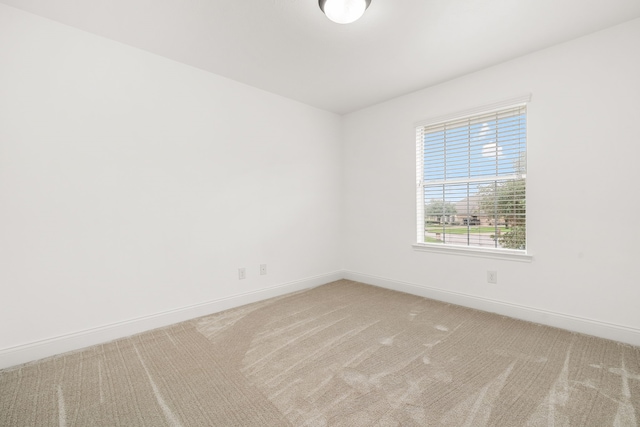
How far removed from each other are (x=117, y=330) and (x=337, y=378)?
6.15ft

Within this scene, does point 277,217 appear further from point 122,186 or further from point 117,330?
point 117,330

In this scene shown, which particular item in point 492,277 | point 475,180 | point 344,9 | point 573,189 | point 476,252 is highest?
point 344,9

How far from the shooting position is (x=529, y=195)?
8.46ft

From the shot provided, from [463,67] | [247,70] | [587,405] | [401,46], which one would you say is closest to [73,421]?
[587,405]

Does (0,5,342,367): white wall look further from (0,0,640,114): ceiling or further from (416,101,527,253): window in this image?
(416,101,527,253): window

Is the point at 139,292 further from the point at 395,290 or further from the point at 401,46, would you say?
the point at 401,46

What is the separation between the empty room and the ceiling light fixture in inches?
0.9

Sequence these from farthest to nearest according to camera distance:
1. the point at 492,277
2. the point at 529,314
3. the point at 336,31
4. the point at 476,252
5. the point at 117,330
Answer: the point at 476,252 → the point at 492,277 → the point at 529,314 → the point at 117,330 → the point at 336,31

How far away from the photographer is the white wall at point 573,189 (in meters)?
2.13

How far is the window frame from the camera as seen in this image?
2.61 metres

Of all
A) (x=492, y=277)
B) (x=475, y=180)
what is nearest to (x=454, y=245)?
(x=492, y=277)

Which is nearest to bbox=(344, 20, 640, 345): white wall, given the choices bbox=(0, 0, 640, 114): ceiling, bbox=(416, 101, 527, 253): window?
bbox=(416, 101, 527, 253): window

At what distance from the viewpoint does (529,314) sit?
2.58 m

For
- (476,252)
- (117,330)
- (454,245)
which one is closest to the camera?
(117,330)
